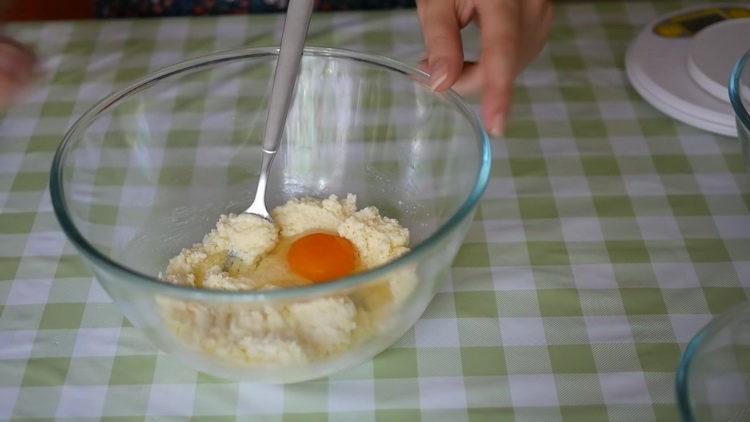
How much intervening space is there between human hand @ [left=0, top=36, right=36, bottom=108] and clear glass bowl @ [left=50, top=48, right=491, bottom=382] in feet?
0.31

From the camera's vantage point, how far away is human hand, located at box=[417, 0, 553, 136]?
0.93 metres

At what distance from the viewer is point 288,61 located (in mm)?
937

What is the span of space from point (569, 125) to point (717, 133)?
0.22 metres

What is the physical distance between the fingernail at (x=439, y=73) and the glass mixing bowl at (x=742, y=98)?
1.12 feet

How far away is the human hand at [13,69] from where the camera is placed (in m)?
0.93

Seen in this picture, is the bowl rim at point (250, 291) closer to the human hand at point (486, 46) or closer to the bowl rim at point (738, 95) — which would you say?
the human hand at point (486, 46)

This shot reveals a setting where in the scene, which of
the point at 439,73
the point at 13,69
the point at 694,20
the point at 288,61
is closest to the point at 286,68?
the point at 288,61

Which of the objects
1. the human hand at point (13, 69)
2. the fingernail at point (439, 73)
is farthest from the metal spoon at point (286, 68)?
the human hand at point (13, 69)

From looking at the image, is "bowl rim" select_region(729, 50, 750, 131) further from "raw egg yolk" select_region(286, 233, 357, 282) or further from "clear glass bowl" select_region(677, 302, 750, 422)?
"raw egg yolk" select_region(286, 233, 357, 282)

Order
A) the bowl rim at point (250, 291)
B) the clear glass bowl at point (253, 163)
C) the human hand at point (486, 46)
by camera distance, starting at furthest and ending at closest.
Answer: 1. the human hand at point (486, 46)
2. the clear glass bowl at point (253, 163)
3. the bowl rim at point (250, 291)

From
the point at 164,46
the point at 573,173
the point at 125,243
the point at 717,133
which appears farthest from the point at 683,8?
the point at 125,243

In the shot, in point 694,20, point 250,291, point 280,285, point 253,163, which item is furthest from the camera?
point 694,20

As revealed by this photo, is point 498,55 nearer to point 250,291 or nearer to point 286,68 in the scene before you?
point 286,68

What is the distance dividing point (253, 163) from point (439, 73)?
0.31 m
